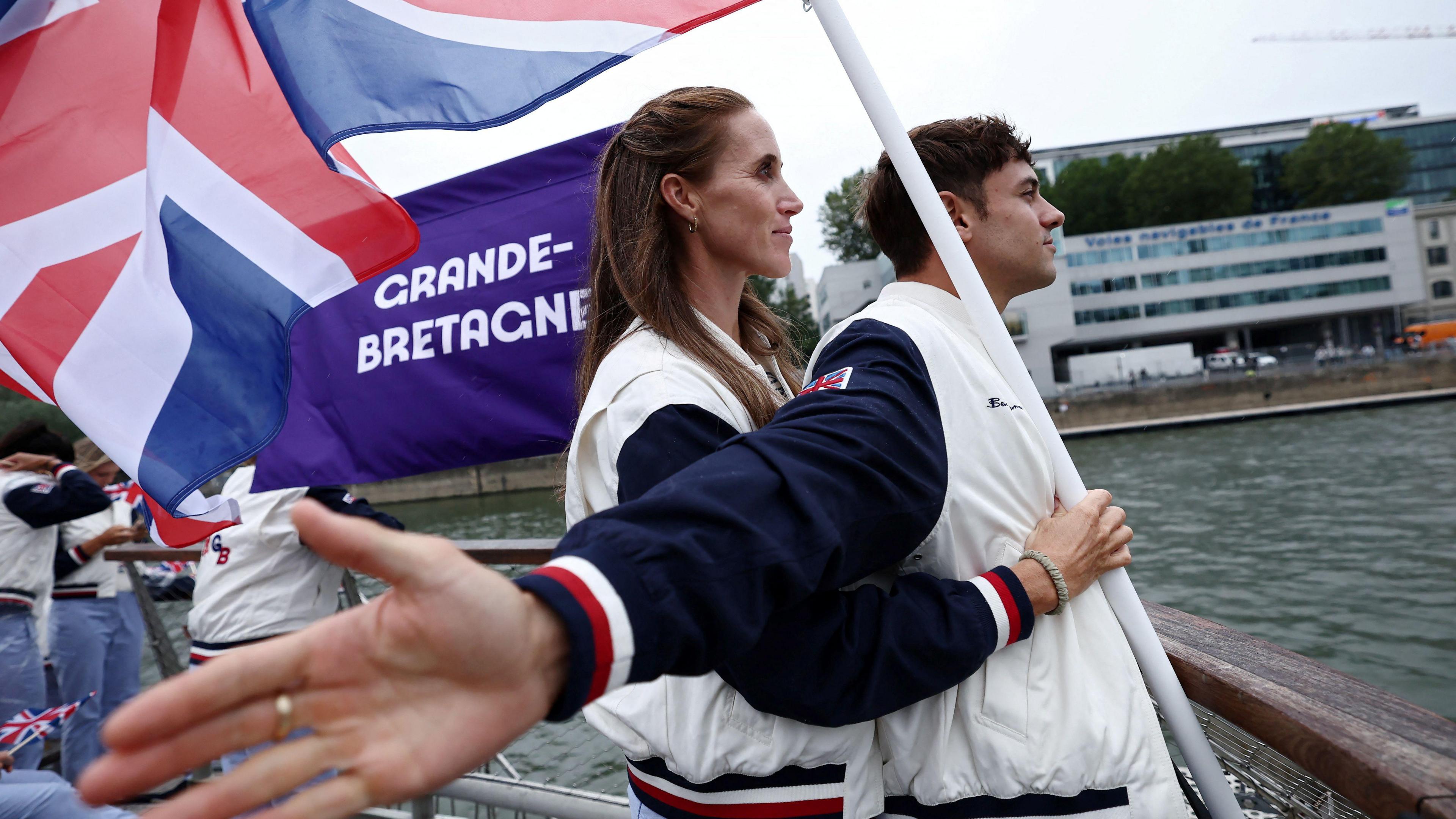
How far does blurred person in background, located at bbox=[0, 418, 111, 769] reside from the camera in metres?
4.21

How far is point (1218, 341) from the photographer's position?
61.8 metres

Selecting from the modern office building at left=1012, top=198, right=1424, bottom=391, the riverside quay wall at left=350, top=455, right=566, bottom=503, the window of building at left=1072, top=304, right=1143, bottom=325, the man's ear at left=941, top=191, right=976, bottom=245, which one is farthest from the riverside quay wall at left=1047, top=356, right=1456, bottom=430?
the man's ear at left=941, top=191, right=976, bottom=245

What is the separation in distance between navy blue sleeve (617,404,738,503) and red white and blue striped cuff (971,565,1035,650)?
1.59 feet

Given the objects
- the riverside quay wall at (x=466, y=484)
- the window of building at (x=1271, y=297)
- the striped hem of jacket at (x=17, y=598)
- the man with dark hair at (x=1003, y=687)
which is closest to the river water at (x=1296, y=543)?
the man with dark hair at (x=1003, y=687)

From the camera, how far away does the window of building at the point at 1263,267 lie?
57.6 m

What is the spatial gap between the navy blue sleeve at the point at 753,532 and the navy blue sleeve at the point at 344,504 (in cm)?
257

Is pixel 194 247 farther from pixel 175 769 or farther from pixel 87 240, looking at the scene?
pixel 175 769

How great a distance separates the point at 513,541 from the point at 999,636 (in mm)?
1975

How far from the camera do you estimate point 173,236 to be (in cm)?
222

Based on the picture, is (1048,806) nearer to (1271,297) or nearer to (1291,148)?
(1271,297)

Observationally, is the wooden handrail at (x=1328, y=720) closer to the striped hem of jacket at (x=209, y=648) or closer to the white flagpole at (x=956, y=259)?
the white flagpole at (x=956, y=259)

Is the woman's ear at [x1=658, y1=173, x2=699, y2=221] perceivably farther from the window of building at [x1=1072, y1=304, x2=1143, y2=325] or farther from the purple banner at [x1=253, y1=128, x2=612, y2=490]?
the window of building at [x1=1072, y1=304, x2=1143, y2=325]

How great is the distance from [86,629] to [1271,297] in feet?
223

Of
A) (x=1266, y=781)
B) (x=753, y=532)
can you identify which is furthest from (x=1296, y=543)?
(x=753, y=532)
